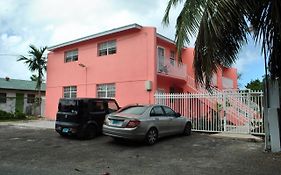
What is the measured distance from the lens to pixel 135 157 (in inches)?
347

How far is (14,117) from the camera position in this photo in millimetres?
24109

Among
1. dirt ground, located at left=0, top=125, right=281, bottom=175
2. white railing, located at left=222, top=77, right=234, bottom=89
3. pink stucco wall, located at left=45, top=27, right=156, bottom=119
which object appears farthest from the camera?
white railing, located at left=222, top=77, right=234, bottom=89

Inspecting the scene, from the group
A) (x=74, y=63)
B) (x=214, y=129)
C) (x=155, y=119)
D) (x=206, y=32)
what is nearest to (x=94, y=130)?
(x=155, y=119)

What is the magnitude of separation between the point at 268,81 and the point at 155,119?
4342 mm

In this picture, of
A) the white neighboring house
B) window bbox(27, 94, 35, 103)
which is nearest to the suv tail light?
the white neighboring house

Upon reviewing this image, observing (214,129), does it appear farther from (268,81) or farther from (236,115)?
(268,81)

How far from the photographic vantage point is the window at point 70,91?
21.7m

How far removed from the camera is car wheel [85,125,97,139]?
12171 millimetres

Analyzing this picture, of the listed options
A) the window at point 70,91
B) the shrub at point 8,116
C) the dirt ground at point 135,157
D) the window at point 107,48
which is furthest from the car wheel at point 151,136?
the shrub at point 8,116

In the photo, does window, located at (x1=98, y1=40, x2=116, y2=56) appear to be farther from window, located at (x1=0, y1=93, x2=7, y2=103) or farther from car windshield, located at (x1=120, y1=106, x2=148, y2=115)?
window, located at (x1=0, y1=93, x2=7, y2=103)

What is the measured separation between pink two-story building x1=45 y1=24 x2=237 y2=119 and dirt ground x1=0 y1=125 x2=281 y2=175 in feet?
20.1

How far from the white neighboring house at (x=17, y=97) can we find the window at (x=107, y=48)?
1346 centimetres

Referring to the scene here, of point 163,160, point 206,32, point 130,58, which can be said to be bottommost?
point 163,160

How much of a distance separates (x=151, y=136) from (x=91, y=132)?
301 centimetres
